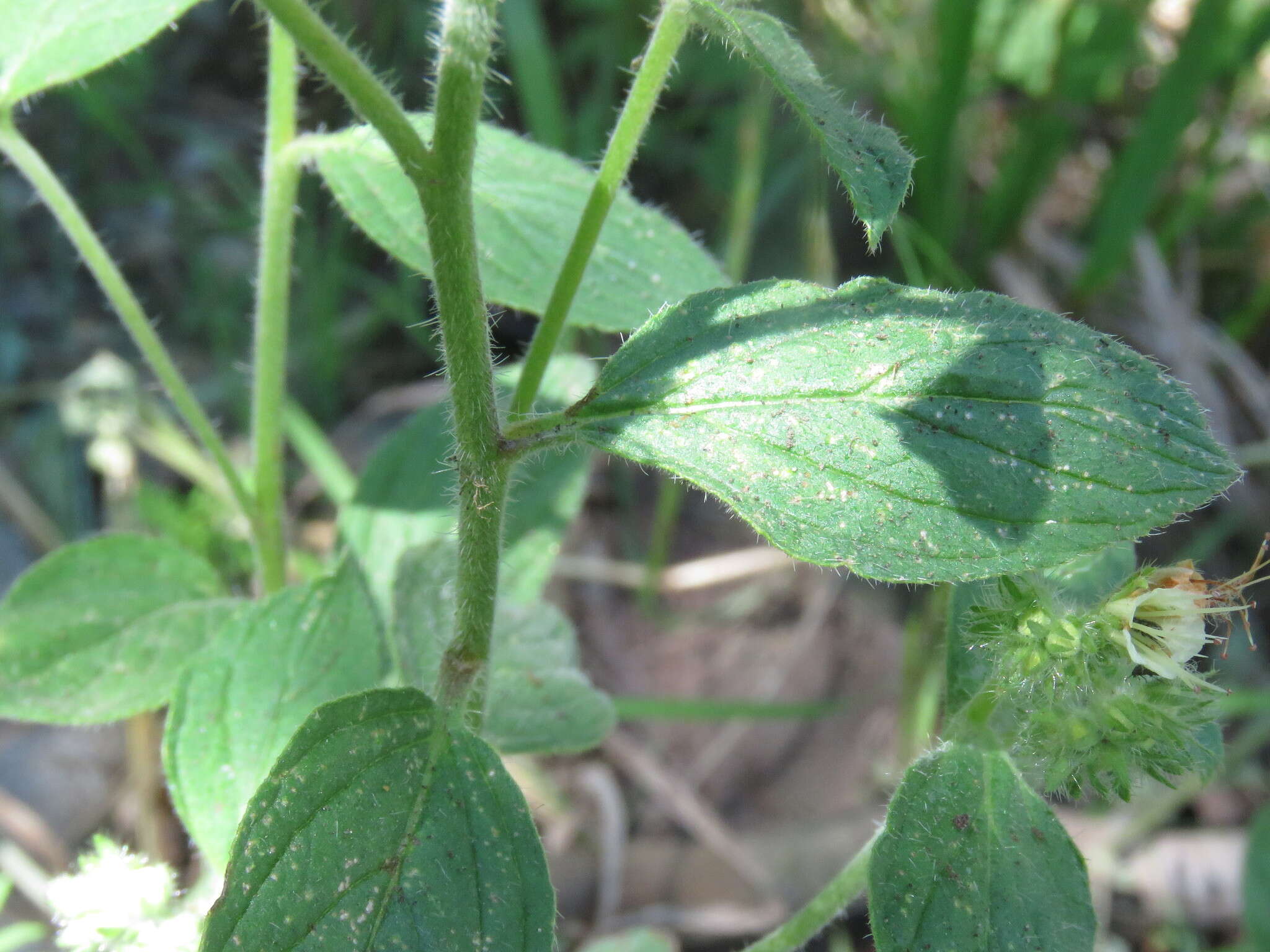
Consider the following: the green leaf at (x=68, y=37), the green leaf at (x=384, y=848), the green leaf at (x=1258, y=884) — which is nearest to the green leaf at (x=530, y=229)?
the green leaf at (x=68, y=37)

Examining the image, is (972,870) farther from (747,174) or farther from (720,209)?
(720,209)

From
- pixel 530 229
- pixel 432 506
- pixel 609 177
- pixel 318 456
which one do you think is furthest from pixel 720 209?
pixel 609 177

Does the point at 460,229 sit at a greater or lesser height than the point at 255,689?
greater

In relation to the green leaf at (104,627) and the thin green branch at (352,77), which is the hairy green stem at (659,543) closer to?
the green leaf at (104,627)

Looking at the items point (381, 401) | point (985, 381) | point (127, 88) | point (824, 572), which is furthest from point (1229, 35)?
point (127, 88)

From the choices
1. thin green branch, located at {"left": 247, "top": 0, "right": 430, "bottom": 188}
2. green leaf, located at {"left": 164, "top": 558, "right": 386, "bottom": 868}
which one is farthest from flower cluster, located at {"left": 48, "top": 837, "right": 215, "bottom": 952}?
thin green branch, located at {"left": 247, "top": 0, "right": 430, "bottom": 188}
